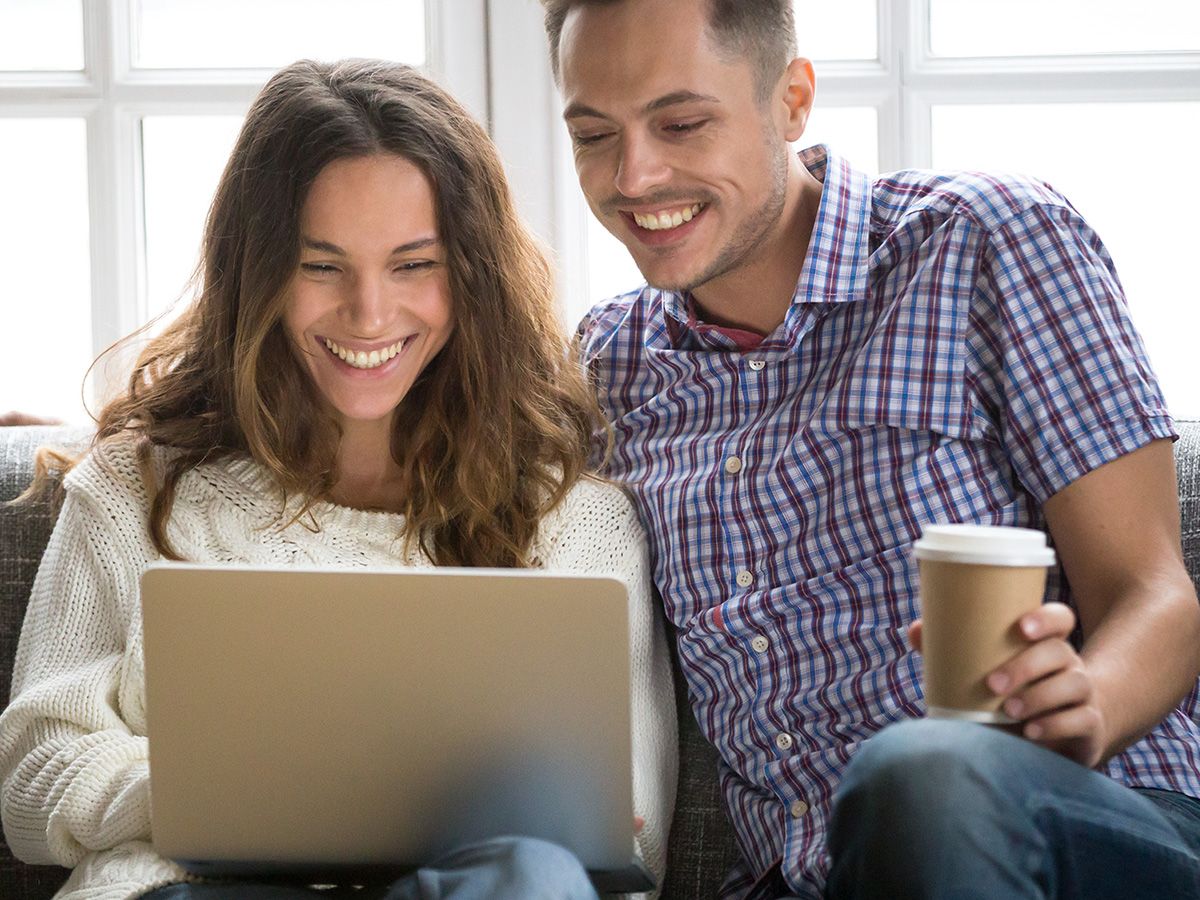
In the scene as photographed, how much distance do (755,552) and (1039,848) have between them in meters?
0.57

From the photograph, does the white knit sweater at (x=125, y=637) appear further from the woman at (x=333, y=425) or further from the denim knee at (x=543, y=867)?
the denim knee at (x=543, y=867)

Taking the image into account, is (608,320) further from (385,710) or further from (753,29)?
(385,710)

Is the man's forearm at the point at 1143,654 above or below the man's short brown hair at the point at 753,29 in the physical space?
below

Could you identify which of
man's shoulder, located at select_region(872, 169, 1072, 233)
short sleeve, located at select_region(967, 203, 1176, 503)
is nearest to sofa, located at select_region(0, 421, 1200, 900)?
short sleeve, located at select_region(967, 203, 1176, 503)

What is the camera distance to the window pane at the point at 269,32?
2307mm

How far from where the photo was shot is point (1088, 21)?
7.37 ft

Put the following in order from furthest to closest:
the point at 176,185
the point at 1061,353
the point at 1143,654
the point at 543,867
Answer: the point at 176,185 < the point at 1061,353 < the point at 1143,654 < the point at 543,867

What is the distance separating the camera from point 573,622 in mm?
1099

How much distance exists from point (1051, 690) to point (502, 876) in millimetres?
436

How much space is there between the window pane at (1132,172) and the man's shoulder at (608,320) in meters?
0.78

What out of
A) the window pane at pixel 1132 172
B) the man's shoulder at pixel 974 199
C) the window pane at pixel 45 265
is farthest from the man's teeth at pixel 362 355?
the window pane at pixel 1132 172

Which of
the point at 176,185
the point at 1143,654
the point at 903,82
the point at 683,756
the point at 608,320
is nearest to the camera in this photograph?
the point at 1143,654

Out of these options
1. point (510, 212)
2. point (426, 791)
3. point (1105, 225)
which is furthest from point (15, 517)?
point (1105, 225)

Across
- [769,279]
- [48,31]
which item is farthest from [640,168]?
[48,31]
